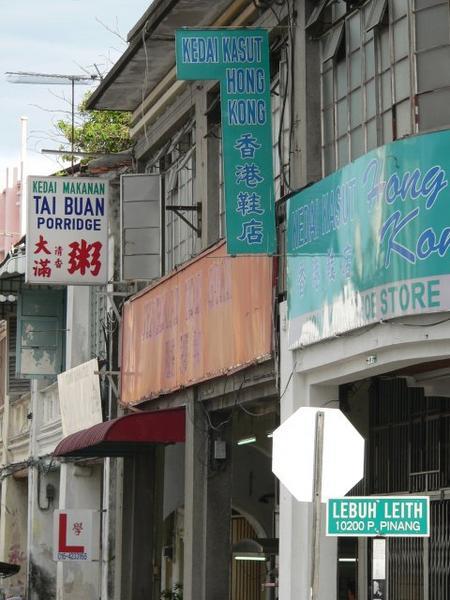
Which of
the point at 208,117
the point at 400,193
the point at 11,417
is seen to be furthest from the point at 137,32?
the point at 11,417

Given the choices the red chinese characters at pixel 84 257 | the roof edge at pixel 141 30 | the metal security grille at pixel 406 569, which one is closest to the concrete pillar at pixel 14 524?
the red chinese characters at pixel 84 257

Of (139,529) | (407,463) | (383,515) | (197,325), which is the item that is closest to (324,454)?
(383,515)

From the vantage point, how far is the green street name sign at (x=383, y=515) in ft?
32.2

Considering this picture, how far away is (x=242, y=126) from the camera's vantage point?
630 inches

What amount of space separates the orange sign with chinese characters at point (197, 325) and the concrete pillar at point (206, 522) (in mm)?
1037

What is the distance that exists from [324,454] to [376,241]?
3.87 m

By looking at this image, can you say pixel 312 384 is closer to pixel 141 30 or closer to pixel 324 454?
pixel 324 454

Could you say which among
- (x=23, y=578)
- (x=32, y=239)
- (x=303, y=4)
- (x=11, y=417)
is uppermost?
(x=303, y=4)

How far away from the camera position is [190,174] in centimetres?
2172

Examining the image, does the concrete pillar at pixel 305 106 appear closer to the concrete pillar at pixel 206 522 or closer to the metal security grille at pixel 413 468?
the metal security grille at pixel 413 468

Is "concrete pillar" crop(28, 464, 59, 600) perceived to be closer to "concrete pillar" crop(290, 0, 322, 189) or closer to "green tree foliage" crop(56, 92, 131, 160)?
"green tree foliage" crop(56, 92, 131, 160)

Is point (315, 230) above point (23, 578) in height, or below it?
above

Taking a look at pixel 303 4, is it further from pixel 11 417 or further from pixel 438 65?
pixel 11 417

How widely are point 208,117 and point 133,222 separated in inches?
137
